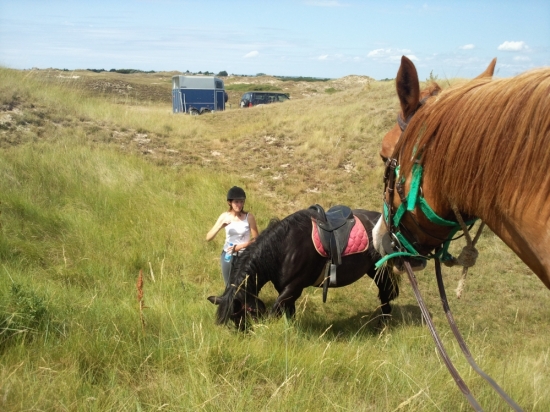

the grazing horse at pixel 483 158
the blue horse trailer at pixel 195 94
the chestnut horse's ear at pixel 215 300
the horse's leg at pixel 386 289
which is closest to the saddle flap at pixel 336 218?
the horse's leg at pixel 386 289

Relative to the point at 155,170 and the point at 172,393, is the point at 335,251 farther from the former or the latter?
the point at 155,170

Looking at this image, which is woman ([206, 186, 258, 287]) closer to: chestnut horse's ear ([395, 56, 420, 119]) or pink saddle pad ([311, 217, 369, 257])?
pink saddle pad ([311, 217, 369, 257])

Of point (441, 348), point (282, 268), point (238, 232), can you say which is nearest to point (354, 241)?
point (282, 268)

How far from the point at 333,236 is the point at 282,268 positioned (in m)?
0.66

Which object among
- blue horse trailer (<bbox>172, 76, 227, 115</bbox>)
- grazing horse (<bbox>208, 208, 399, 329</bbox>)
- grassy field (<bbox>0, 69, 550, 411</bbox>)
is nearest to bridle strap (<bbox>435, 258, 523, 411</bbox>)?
grassy field (<bbox>0, 69, 550, 411</bbox>)

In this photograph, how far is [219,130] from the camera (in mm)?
16250

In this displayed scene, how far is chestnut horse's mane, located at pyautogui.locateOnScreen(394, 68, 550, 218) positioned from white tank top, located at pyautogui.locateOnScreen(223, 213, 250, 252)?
3389 mm

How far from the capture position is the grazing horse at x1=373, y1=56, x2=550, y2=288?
5.34 ft

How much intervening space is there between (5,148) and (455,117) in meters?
8.78

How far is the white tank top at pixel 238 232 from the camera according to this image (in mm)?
5352

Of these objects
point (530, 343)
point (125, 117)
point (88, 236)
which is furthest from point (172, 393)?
point (125, 117)

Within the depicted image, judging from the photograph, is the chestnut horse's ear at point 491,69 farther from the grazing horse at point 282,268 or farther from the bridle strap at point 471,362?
the grazing horse at point 282,268

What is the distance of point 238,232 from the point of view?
17.6 feet

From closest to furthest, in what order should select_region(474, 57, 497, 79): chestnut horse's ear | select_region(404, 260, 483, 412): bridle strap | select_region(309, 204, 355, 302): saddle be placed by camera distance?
select_region(404, 260, 483, 412): bridle strap
select_region(474, 57, 497, 79): chestnut horse's ear
select_region(309, 204, 355, 302): saddle
